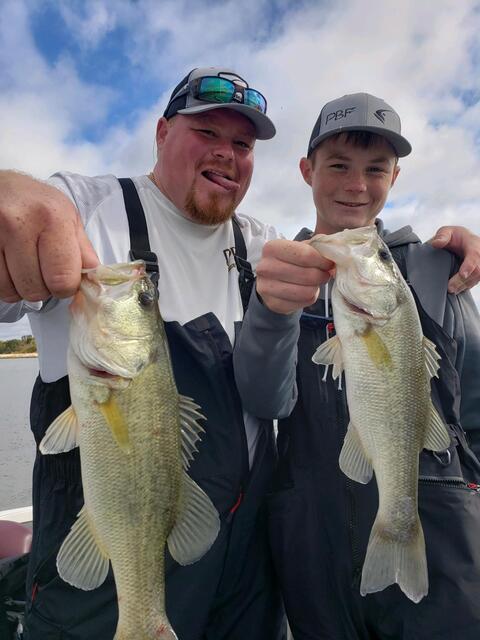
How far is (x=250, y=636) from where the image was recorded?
2744 mm

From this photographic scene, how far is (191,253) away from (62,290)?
4.01 ft

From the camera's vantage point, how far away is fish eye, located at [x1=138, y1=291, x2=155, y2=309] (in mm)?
1990

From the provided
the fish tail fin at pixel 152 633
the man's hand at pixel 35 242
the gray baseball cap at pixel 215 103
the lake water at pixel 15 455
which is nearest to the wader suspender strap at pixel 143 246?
the gray baseball cap at pixel 215 103

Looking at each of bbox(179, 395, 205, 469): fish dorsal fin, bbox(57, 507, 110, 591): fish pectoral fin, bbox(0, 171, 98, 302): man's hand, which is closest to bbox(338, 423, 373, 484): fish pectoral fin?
bbox(179, 395, 205, 469): fish dorsal fin

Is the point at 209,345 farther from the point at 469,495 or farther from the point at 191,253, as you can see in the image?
the point at 469,495

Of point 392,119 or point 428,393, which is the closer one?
point 428,393

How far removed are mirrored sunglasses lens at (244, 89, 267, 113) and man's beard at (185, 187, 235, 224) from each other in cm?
63

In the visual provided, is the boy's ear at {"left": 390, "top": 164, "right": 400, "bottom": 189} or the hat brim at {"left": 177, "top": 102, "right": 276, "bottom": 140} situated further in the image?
the boy's ear at {"left": 390, "top": 164, "right": 400, "bottom": 189}

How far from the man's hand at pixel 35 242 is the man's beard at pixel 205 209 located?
49.6 inches

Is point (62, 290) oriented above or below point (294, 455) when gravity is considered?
above

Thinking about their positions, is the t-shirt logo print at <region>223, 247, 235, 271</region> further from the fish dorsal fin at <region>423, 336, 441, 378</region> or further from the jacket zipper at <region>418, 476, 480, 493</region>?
the jacket zipper at <region>418, 476, 480, 493</region>

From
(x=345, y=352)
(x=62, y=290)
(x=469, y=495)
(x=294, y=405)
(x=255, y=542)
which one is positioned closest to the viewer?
(x=62, y=290)

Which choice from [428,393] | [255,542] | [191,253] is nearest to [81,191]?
[191,253]

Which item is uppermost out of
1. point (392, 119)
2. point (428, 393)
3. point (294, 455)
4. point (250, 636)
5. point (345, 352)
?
point (392, 119)
